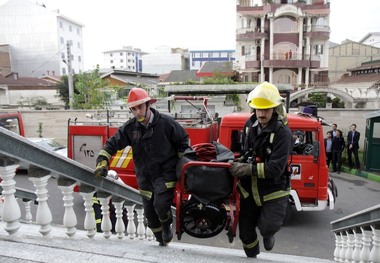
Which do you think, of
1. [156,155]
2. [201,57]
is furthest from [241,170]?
[201,57]

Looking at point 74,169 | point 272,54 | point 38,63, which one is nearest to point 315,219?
point 74,169

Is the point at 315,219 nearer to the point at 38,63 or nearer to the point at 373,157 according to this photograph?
the point at 373,157

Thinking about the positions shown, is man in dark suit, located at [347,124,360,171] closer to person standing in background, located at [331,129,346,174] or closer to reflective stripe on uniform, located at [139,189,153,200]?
person standing in background, located at [331,129,346,174]

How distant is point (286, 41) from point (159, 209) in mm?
34079

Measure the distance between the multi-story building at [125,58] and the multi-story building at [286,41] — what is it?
6480 cm

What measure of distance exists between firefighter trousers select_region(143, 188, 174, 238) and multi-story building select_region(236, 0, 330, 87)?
31.6m

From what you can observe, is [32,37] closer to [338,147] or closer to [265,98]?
[338,147]

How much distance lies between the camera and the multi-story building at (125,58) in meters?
95.2

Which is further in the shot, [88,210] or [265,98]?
[88,210]

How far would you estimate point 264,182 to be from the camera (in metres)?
2.55

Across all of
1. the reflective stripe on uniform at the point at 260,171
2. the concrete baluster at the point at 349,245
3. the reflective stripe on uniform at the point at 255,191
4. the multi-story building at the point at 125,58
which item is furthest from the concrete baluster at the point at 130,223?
the multi-story building at the point at 125,58

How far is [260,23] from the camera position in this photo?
3412cm

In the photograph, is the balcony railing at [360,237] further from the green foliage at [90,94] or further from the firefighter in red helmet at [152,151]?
the green foliage at [90,94]

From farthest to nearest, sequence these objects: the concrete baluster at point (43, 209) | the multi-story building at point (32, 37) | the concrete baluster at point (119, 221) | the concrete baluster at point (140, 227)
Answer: the multi-story building at point (32, 37), the concrete baluster at point (140, 227), the concrete baluster at point (119, 221), the concrete baluster at point (43, 209)
